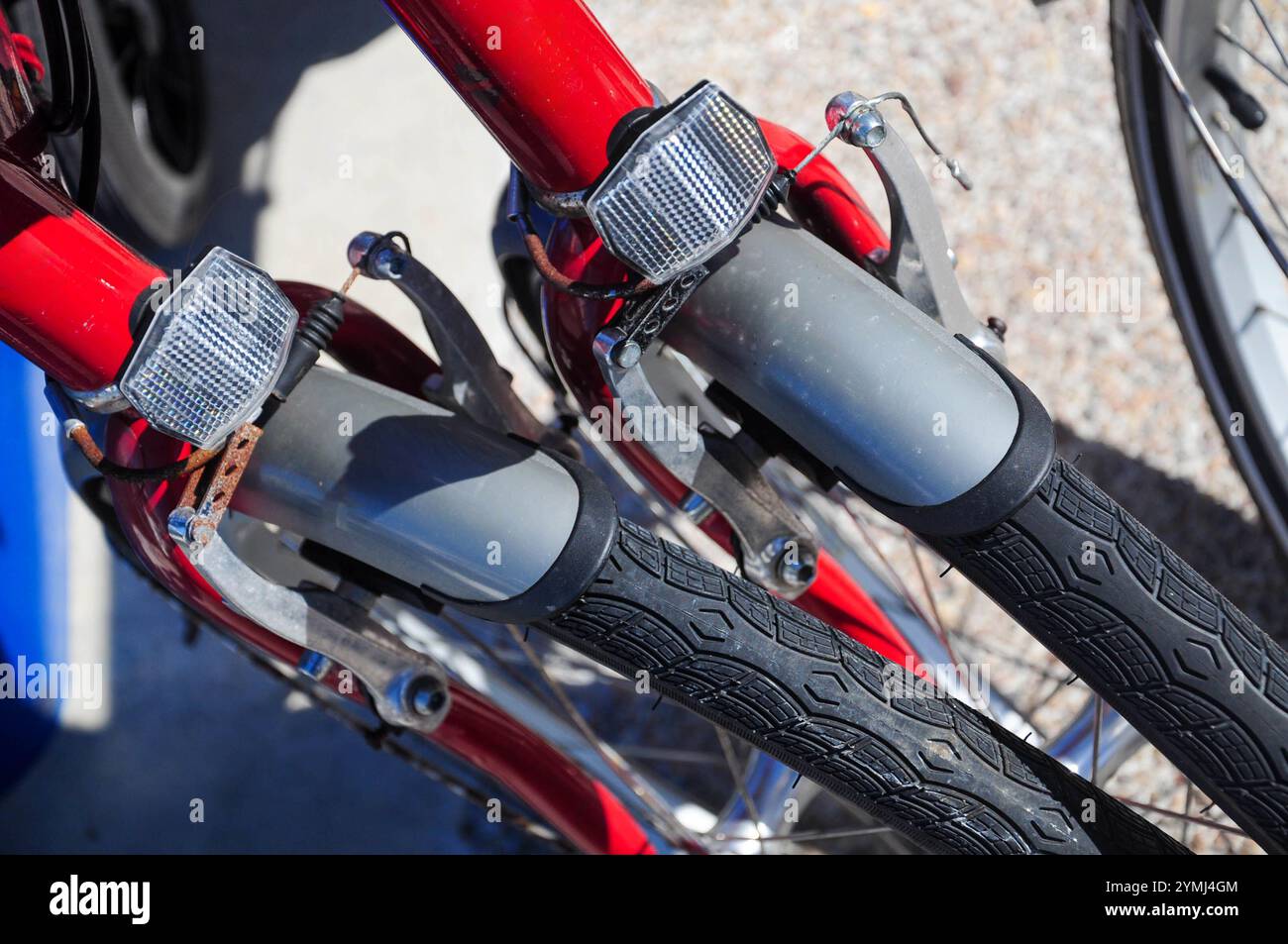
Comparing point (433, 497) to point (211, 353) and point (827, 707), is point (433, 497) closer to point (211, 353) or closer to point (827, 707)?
point (211, 353)

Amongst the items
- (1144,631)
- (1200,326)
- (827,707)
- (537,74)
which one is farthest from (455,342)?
(1200,326)

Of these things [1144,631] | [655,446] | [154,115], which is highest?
[154,115]

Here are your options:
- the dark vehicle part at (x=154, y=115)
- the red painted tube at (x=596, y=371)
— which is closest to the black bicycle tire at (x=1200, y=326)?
the red painted tube at (x=596, y=371)

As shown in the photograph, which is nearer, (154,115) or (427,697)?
(427,697)

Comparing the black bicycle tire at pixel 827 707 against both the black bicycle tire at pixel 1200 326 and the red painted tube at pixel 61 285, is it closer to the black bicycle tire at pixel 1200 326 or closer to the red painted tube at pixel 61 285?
the red painted tube at pixel 61 285

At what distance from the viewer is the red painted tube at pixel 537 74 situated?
593mm

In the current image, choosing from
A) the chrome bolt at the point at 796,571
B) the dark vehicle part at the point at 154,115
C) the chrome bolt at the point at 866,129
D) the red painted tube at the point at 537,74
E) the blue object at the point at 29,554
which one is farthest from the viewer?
the dark vehicle part at the point at 154,115

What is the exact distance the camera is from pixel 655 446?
2.47ft

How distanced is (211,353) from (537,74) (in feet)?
0.72

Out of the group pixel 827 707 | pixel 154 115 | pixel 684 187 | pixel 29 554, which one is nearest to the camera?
pixel 684 187

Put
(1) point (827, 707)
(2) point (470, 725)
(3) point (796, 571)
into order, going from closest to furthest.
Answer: (1) point (827, 707) → (3) point (796, 571) → (2) point (470, 725)

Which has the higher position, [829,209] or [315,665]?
[829,209]

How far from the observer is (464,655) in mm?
1146
